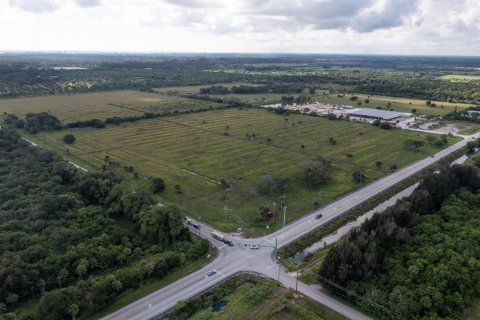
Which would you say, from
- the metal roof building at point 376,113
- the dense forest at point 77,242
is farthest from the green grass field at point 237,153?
the metal roof building at point 376,113

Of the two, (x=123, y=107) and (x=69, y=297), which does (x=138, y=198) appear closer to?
(x=69, y=297)

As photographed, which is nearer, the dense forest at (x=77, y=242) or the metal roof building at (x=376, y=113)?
the dense forest at (x=77, y=242)

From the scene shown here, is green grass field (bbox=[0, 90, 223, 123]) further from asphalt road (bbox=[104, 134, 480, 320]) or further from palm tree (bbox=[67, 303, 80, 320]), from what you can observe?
palm tree (bbox=[67, 303, 80, 320])

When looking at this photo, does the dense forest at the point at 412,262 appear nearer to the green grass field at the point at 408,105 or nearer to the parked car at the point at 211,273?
the parked car at the point at 211,273

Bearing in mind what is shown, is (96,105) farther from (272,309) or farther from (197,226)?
(272,309)

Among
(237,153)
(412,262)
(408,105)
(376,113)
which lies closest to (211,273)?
(412,262)

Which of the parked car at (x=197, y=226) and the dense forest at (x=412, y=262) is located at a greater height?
the dense forest at (x=412, y=262)

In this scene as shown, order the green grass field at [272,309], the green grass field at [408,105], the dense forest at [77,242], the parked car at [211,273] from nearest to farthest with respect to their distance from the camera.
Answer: the green grass field at [272,309] → the dense forest at [77,242] → the parked car at [211,273] → the green grass field at [408,105]
